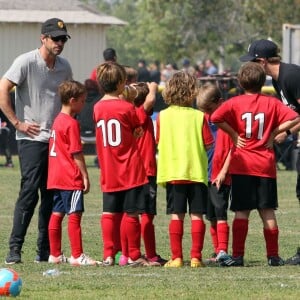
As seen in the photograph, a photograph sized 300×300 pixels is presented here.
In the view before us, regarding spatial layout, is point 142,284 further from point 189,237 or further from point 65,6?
point 65,6

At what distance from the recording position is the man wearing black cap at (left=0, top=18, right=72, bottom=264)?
11.8 m

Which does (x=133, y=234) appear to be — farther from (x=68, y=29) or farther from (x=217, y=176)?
(x=68, y=29)

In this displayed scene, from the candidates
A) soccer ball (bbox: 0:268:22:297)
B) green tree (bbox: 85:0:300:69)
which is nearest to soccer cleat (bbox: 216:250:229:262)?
soccer ball (bbox: 0:268:22:297)

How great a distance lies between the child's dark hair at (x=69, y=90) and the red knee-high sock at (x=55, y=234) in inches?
41.5

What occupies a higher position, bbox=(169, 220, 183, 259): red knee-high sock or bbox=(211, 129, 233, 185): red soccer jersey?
bbox=(211, 129, 233, 185): red soccer jersey

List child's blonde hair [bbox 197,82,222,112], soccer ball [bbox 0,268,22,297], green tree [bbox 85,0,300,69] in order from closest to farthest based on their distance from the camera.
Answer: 1. soccer ball [bbox 0,268,22,297]
2. child's blonde hair [bbox 197,82,222,112]
3. green tree [bbox 85,0,300,69]

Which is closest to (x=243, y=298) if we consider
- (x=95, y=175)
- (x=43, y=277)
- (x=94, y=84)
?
(x=43, y=277)

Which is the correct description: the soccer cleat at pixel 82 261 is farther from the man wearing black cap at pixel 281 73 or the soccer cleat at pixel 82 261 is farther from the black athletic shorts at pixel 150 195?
the man wearing black cap at pixel 281 73

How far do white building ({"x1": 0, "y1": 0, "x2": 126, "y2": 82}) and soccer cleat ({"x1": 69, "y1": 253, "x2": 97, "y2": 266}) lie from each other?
27359 mm

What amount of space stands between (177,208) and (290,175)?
1188cm

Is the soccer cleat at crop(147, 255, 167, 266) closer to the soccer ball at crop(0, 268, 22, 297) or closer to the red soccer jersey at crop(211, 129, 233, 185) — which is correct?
the red soccer jersey at crop(211, 129, 233, 185)

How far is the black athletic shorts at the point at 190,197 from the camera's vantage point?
1132cm

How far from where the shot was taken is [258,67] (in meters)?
11.3

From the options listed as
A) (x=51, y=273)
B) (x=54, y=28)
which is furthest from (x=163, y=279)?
(x=54, y=28)
